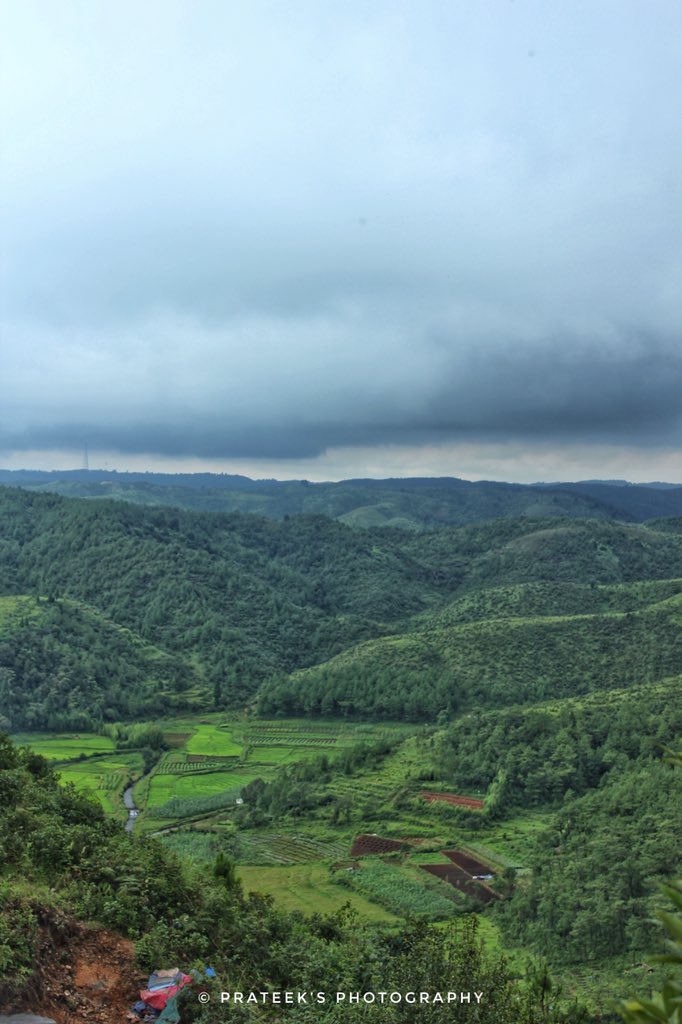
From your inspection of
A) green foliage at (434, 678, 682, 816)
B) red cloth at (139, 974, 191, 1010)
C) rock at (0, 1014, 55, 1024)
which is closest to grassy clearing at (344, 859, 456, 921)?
green foliage at (434, 678, 682, 816)

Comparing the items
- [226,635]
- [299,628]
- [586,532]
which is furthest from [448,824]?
[586,532]

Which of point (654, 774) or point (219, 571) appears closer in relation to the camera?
point (654, 774)

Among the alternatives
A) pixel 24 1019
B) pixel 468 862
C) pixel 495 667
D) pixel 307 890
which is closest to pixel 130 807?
pixel 307 890

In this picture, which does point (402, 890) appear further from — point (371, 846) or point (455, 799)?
point (455, 799)

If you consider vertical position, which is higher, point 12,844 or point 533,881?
point 12,844

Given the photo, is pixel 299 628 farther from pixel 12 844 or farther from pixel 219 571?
pixel 12 844

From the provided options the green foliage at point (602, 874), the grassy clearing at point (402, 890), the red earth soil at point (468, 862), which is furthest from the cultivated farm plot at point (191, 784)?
the green foliage at point (602, 874)
